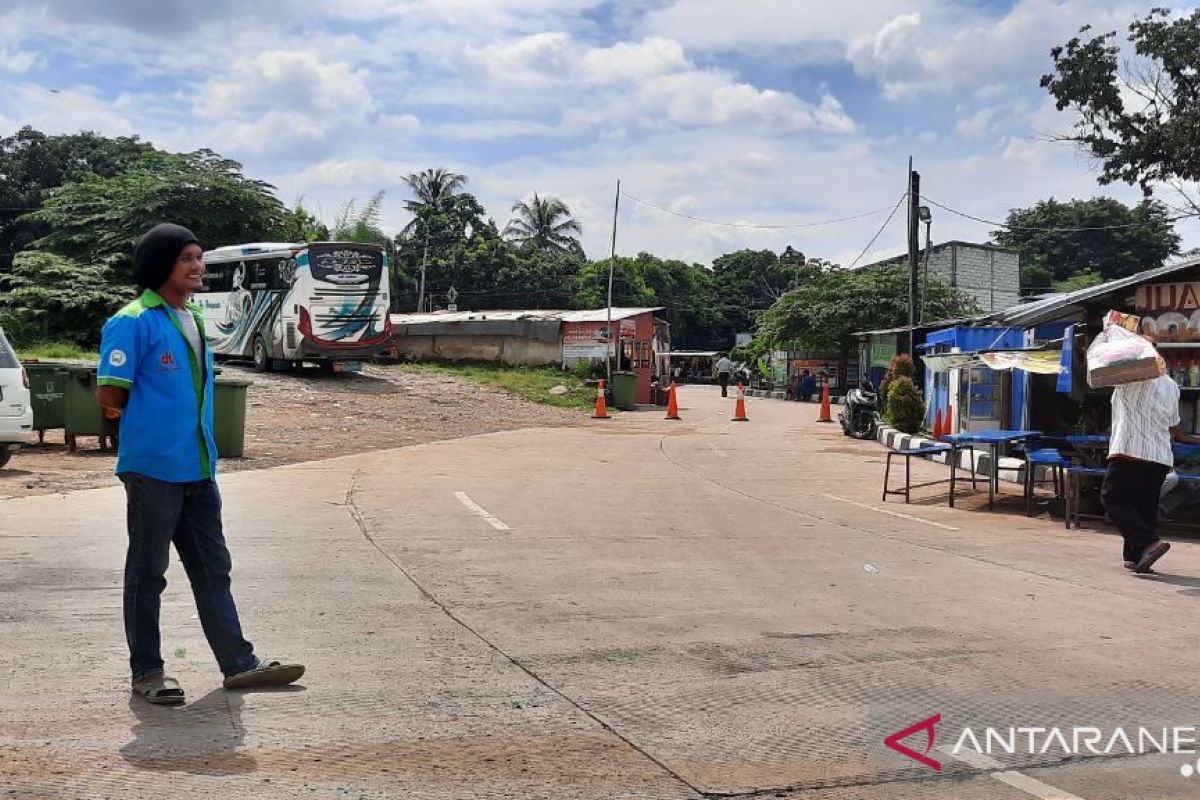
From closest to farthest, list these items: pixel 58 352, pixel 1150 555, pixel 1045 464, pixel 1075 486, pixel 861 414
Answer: pixel 1150 555 < pixel 1075 486 < pixel 1045 464 < pixel 861 414 < pixel 58 352

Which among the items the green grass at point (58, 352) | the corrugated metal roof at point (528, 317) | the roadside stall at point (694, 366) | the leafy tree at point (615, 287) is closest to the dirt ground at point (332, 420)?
the green grass at point (58, 352)

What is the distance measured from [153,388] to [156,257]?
21.4 inches

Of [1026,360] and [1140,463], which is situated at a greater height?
[1026,360]

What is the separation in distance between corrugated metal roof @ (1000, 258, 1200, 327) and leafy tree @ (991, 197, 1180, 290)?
55.8 metres

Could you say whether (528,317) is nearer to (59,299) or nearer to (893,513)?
(59,299)

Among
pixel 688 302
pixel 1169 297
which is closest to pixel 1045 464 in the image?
pixel 1169 297

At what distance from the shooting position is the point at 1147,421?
347 inches

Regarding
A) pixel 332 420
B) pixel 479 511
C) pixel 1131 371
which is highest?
pixel 1131 371

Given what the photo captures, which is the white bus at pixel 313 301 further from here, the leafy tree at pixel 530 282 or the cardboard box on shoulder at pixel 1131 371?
the leafy tree at pixel 530 282

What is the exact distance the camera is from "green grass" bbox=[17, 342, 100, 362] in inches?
1114

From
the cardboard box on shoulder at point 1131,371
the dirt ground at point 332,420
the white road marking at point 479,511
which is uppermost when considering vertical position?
the cardboard box on shoulder at point 1131,371

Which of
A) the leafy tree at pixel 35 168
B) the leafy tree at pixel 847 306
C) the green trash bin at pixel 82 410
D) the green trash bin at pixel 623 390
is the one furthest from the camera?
the leafy tree at pixel 35 168

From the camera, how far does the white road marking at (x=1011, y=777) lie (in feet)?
12.5

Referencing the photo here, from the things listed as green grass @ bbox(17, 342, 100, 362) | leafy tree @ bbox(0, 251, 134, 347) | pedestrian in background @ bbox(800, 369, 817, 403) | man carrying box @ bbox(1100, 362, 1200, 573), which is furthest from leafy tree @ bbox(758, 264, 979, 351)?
man carrying box @ bbox(1100, 362, 1200, 573)
